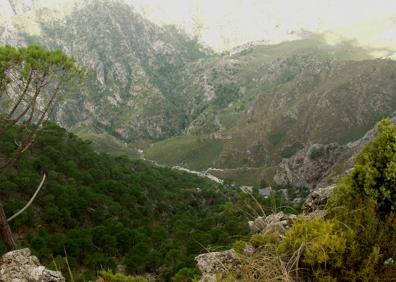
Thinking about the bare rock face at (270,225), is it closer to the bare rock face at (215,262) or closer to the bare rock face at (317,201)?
the bare rock face at (215,262)

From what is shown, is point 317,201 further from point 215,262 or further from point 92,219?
point 92,219

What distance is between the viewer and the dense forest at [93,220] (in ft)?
190

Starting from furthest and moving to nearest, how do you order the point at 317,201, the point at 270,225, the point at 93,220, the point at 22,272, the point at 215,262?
the point at 93,220 < the point at 317,201 < the point at 22,272 < the point at 215,262 < the point at 270,225

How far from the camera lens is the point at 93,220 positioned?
251ft

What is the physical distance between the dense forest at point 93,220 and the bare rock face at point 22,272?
24983 mm

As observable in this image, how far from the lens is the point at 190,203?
425ft

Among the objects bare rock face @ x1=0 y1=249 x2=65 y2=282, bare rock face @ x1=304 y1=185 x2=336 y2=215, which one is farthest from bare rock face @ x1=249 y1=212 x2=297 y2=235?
bare rock face @ x1=0 y1=249 x2=65 y2=282

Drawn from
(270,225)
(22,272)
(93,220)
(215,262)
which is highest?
(270,225)

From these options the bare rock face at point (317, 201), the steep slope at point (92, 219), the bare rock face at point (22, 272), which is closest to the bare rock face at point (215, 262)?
the bare rock face at point (317, 201)

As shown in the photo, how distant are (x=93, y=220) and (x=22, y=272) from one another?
64.1 metres

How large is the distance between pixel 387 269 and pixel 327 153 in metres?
188

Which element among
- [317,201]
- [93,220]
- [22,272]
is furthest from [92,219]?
[317,201]

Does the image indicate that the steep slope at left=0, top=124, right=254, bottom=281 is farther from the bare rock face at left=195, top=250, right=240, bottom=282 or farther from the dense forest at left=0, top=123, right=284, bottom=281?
the bare rock face at left=195, top=250, right=240, bottom=282

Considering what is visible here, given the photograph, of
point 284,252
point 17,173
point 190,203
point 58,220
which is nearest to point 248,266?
point 284,252
